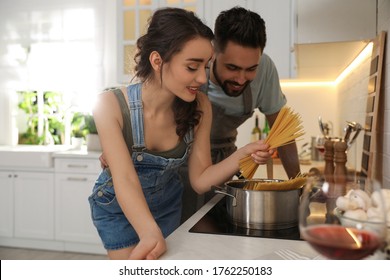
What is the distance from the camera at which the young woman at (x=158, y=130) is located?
0.92 meters

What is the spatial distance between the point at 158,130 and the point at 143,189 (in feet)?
0.50

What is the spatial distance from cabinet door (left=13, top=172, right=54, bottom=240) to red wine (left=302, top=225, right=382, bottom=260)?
2.52m

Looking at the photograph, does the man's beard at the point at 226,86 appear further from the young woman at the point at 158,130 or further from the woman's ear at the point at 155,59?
the woman's ear at the point at 155,59

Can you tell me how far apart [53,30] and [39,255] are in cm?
162

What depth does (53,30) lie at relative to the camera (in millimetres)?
3227

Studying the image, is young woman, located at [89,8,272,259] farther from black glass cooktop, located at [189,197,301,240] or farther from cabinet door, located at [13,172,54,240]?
cabinet door, located at [13,172,54,240]

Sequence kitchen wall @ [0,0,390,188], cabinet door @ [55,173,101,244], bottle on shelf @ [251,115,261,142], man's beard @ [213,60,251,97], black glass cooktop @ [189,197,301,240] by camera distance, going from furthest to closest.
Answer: cabinet door @ [55,173,101,244] → bottle on shelf @ [251,115,261,142] → man's beard @ [213,60,251,97] → kitchen wall @ [0,0,390,188] → black glass cooktop @ [189,197,301,240]

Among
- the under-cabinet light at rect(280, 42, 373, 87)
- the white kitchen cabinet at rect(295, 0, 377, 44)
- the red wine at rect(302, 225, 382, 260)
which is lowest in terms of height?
the red wine at rect(302, 225, 382, 260)

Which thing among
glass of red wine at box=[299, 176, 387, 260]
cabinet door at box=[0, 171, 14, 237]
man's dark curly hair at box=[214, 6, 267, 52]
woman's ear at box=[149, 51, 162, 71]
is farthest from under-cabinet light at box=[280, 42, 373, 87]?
cabinet door at box=[0, 171, 14, 237]

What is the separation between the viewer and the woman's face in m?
0.93

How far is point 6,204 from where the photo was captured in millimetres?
2875

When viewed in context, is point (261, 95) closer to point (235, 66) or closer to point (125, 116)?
point (235, 66)

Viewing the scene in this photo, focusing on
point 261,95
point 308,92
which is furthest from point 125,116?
point 308,92

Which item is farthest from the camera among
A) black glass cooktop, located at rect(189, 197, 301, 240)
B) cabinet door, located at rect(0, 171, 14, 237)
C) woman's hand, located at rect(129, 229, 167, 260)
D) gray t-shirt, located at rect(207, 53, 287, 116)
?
cabinet door, located at rect(0, 171, 14, 237)
